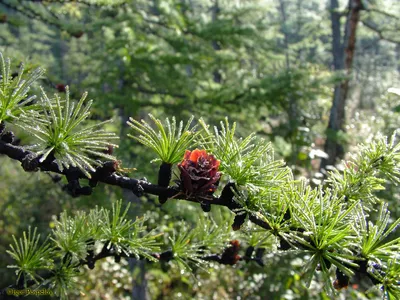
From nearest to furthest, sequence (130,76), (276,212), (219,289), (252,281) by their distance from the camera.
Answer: (276,212)
(130,76)
(252,281)
(219,289)

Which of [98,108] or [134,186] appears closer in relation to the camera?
[134,186]

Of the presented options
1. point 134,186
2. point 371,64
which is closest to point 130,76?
point 134,186

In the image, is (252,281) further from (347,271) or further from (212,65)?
(347,271)

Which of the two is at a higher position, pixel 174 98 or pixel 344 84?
pixel 174 98

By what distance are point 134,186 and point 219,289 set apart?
5.57 metres

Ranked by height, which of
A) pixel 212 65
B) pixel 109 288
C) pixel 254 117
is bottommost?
pixel 109 288

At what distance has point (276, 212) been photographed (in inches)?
33.5

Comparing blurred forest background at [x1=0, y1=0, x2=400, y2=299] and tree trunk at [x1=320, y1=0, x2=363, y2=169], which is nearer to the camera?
blurred forest background at [x1=0, y1=0, x2=400, y2=299]

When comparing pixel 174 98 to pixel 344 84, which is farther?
pixel 344 84

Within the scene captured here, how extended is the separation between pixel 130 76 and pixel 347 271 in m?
3.71

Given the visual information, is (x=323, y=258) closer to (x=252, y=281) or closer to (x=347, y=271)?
(x=347, y=271)

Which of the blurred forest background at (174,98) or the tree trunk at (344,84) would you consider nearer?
the blurred forest background at (174,98)

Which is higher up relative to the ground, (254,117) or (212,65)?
(212,65)

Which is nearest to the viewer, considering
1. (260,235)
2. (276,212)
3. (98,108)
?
(276,212)
